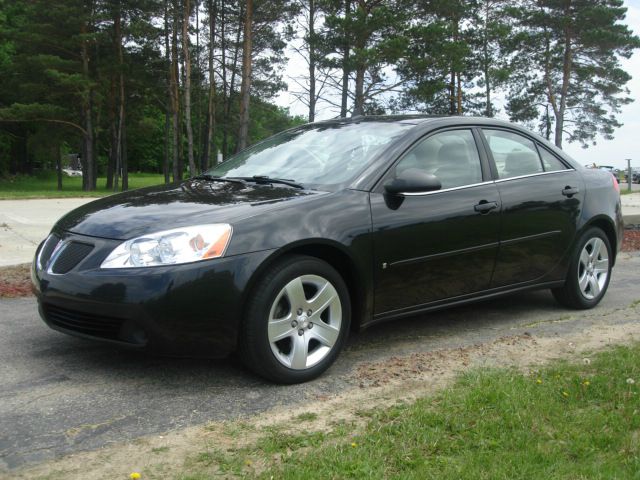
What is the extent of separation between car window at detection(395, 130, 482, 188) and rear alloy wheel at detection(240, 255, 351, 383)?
1.01 m

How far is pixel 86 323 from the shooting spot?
3549mm

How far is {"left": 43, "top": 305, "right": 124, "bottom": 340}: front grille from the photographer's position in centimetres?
347

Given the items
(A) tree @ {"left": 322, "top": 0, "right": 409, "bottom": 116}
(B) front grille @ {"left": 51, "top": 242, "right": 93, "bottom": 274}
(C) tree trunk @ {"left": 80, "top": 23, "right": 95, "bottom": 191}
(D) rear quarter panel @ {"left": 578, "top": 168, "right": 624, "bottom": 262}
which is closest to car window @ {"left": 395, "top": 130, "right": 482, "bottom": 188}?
(D) rear quarter panel @ {"left": 578, "top": 168, "right": 624, "bottom": 262}

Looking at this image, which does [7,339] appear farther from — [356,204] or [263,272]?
[356,204]

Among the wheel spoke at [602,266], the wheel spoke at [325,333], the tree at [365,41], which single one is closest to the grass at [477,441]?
the wheel spoke at [325,333]

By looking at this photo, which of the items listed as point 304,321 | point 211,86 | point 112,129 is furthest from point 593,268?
point 112,129

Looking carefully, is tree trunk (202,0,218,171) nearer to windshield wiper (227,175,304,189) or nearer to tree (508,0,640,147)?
tree (508,0,640,147)

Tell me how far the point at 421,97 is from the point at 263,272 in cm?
2992

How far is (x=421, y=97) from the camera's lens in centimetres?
3222

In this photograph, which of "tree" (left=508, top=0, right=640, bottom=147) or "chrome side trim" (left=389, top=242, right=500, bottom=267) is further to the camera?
"tree" (left=508, top=0, right=640, bottom=147)

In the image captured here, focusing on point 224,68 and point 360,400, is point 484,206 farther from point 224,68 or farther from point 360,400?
point 224,68

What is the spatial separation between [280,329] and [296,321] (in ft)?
0.41

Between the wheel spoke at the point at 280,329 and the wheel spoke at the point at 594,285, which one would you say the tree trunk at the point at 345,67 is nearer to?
the wheel spoke at the point at 594,285

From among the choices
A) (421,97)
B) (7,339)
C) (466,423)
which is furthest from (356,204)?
(421,97)
